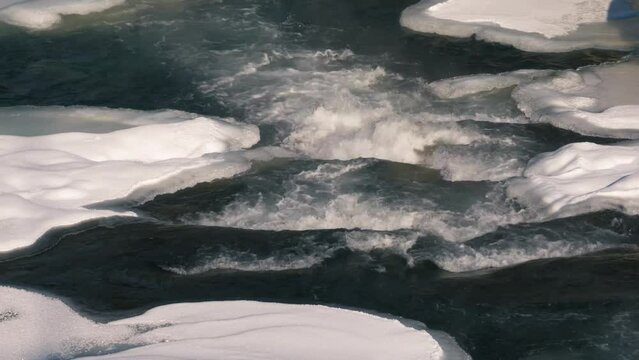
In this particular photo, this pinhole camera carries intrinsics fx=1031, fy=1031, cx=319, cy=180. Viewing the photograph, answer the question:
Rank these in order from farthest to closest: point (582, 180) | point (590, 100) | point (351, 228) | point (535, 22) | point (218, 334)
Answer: point (535, 22) → point (590, 100) → point (582, 180) → point (351, 228) → point (218, 334)

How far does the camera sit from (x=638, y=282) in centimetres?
705

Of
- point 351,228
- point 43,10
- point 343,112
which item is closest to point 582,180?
point 351,228

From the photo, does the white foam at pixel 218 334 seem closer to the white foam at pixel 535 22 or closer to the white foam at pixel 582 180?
the white foam at pixel 582 180

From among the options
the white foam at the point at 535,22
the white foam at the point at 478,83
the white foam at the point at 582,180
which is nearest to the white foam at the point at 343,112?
the white foam at the point at 478,83

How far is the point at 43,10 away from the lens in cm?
1251

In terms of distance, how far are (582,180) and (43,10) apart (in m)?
7.21

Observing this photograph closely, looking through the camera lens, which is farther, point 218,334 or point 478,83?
point 478,83

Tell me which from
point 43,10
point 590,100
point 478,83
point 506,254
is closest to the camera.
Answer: point 506,254

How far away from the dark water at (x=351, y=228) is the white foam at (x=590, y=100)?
0.63 feet

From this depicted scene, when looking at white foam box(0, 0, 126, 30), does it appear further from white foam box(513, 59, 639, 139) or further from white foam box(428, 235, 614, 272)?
white foam box(428, 235, 614, 272)

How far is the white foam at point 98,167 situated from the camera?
26.3 ft

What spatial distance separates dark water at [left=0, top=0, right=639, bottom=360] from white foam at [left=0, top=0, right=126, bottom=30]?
→ 0.84 m

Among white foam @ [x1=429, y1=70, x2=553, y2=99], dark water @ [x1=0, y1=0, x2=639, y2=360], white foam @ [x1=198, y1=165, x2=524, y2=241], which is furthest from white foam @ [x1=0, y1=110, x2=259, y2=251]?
white foam @ [x1=429, y1=70, x2=553, y2=99]

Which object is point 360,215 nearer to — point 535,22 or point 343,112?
point 343,112
